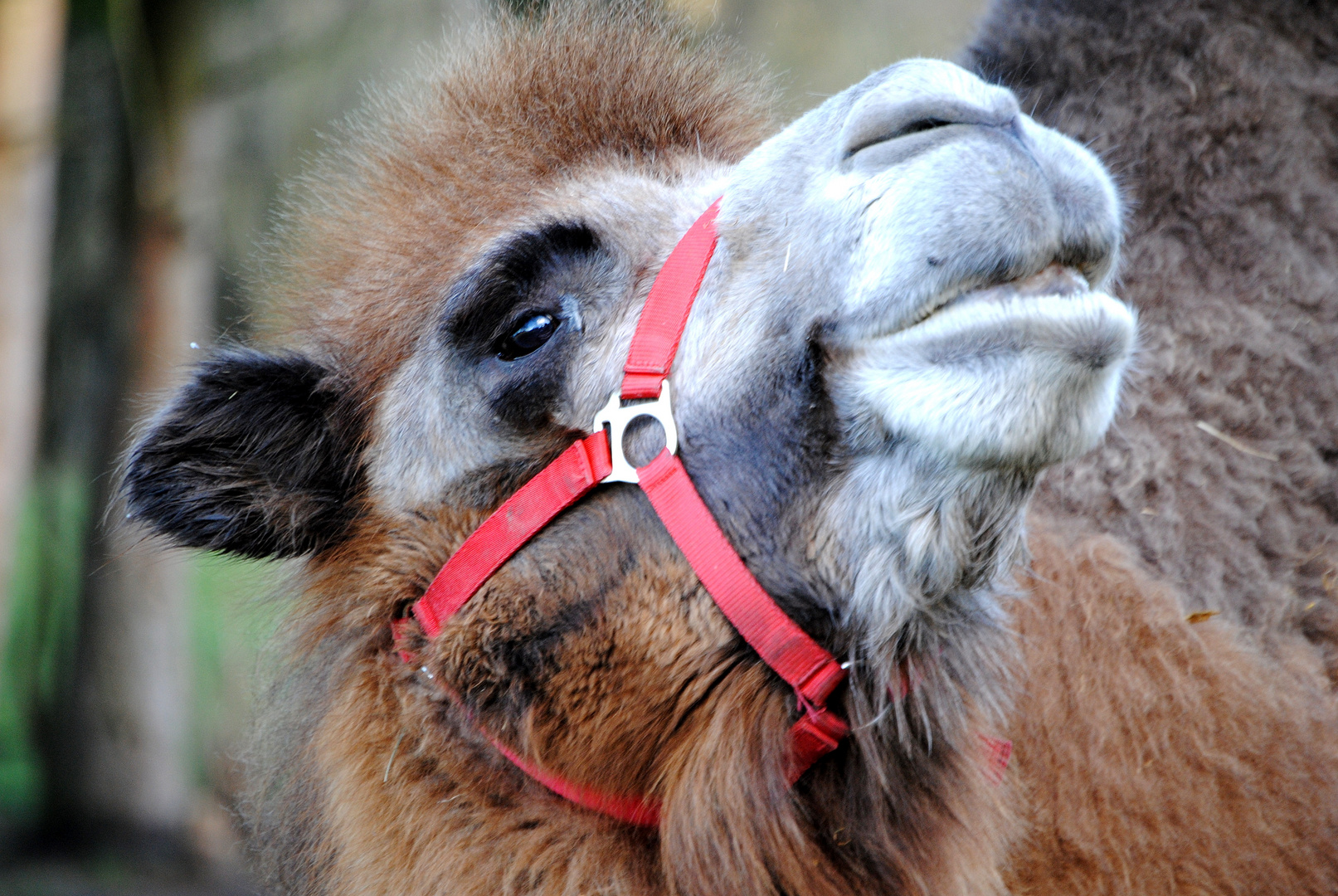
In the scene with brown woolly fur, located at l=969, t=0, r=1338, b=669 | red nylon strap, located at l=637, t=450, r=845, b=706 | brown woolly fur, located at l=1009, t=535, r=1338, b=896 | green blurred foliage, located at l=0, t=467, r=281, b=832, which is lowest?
green blurred foliage, located at l=0, t=467, r=281, b=832

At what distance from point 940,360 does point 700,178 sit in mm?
1070

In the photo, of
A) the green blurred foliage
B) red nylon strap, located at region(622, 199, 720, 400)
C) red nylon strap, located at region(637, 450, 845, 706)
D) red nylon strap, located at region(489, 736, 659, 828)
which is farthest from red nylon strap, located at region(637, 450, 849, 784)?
the green blurred foliage

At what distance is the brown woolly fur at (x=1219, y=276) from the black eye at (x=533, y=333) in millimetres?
1445

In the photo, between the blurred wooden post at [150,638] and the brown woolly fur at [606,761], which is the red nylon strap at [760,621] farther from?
the blurred wooden post at [150,638]

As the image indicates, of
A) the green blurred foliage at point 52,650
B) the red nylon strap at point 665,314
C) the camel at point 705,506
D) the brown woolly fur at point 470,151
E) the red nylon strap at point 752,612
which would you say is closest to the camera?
the camel at point 705,506

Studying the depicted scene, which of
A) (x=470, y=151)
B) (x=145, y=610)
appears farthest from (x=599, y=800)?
(x=145, y=610)

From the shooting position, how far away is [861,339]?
1.89m

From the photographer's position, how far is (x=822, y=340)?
6.41 ft

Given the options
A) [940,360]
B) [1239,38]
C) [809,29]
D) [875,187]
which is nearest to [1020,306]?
[940,360]

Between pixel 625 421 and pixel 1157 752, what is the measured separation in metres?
1.45

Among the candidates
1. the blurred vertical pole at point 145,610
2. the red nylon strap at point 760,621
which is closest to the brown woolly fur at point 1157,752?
the red nylon strap at point 760,621

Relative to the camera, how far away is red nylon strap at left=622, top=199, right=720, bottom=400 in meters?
2.17

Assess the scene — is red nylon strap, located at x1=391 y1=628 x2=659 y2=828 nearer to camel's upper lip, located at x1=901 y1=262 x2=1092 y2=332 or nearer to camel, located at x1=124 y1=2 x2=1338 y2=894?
camel, located at x1=124 y1=2 x2=1338 y2=894

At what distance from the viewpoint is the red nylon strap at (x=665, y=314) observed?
2.17m
